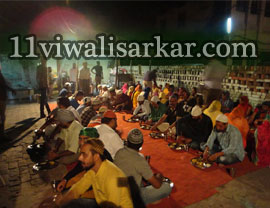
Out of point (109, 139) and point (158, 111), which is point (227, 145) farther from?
point (158, 111)

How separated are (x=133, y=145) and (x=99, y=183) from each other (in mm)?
719

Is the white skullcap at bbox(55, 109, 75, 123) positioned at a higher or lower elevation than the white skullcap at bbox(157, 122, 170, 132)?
higher

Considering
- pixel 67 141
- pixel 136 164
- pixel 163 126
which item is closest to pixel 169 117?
pixel 163 126

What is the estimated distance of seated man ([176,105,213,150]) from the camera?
195 inches

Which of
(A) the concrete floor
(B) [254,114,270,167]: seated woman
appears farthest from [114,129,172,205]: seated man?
(B) [254,114,270,167]: seated woman

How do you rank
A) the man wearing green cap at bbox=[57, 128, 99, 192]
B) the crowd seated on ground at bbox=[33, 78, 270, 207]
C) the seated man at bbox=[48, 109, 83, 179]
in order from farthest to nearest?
the seated man at bbox=[48, 109, 83, 179] < the man wearing green cap at bbox=[57, 128, 99, 192] < the crowd seated on ground at bbox=[33, 78, 270, 207]

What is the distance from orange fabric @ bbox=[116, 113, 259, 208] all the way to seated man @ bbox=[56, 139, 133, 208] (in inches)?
46.3

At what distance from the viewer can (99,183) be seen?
2.10m

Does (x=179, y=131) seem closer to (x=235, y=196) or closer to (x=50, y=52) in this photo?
(x=235, y=196)

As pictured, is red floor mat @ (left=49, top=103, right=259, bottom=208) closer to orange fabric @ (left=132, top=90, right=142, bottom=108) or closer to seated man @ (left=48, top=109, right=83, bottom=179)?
seated man @ (left=48, top=109, right=83, bottom=179)

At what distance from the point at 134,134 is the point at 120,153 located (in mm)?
308

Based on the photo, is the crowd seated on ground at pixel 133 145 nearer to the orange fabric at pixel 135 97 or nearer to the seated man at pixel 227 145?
the seated man at pixel 227 145

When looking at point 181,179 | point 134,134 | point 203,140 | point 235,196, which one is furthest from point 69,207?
point 203,140

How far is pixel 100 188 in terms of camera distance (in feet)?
6.95
